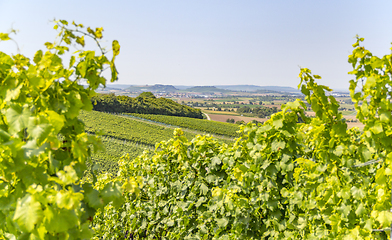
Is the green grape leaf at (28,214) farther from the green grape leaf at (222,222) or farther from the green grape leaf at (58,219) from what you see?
the green grape leaf at (222,222)

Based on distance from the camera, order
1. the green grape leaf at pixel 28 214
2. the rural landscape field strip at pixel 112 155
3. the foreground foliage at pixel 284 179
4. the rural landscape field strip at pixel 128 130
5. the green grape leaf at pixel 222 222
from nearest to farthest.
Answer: the green grape leaf at pixel 28 214 < the foreground foliage at pixel 284 179 < the green grape leaf at pixel 222 222 < the rural landscape field strip at pixel 112 155 < the rural landscape field strip at pixel 128 130

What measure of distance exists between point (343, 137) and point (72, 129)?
185cm

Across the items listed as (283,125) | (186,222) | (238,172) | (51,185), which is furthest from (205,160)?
(51,185)

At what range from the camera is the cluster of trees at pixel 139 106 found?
50.2 m

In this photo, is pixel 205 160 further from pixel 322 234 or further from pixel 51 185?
pixel 51 185

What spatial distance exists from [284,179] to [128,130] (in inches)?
1247

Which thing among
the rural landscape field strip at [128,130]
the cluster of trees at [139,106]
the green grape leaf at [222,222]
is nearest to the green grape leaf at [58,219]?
the green grape leaf at [222,222]

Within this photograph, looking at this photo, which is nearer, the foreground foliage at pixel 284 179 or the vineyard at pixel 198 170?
the vineyard at pixel 198 170

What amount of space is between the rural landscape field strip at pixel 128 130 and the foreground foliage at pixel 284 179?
77.2ft

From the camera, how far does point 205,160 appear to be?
3.27 metres

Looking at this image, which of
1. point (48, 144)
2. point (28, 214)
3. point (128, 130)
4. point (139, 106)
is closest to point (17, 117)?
point (48, 144)

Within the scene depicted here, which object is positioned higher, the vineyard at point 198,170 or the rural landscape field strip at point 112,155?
the vineyard at point 198,170

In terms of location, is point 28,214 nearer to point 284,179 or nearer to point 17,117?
point 17,117

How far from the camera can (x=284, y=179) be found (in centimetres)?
266
